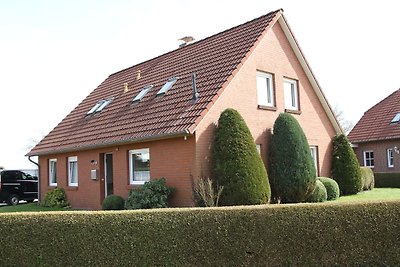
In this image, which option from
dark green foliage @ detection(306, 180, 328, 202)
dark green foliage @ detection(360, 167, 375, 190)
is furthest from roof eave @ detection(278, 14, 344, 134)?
dark green foliage @ detection(306, 180, 328, 202)

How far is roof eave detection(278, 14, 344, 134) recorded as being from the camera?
61.4 feet

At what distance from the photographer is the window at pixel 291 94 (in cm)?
1894

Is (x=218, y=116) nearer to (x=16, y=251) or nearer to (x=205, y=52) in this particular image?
(x=205, y=52)

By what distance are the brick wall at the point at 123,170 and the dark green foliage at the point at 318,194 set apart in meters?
4.57

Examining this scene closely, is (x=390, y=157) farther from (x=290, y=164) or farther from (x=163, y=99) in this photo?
(x=163, y=99)

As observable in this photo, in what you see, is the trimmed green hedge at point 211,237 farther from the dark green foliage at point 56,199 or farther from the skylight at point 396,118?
the skylight at point 396,118

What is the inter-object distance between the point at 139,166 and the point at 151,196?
2729mm

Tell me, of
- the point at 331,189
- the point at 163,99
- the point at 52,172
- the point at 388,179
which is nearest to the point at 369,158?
the point at 388,179

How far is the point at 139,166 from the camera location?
16438 mm

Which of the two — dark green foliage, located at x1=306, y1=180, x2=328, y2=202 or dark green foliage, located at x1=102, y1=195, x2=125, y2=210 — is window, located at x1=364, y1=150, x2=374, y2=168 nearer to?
dark green foliage, located at x1=306, y1=180, x2=328, y2=202

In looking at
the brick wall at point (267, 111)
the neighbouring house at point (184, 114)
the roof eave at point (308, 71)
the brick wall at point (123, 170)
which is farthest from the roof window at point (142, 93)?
the roof eave at point (308, 71)

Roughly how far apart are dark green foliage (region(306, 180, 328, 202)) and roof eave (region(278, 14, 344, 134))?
17.3ft

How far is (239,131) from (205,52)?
6.28 metres

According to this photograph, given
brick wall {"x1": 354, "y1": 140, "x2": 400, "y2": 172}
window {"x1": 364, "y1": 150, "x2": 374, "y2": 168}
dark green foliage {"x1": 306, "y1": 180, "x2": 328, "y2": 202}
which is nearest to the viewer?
dark green foliage {"x1": 306, "y1": 180, "x2": 328, "y2": 202}
